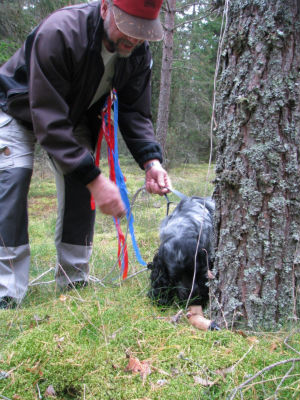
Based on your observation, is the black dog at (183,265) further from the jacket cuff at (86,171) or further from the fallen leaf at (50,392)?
the fallen leaf at (50,392)

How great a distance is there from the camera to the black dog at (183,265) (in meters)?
2.47

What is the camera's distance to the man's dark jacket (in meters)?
2.12

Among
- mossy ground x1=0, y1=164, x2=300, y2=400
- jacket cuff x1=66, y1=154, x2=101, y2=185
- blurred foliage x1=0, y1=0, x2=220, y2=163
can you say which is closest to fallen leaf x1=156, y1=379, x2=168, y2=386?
mossy ground x1=0, y1=164, x2=300, y2=400

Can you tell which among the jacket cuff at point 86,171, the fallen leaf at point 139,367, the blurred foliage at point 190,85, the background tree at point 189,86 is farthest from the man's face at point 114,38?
the background tree at point 189,86

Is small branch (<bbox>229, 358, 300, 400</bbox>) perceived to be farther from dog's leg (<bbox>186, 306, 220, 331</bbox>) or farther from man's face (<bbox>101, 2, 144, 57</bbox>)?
man's face (<bbox>101, 2, 144, 57</bbox>)

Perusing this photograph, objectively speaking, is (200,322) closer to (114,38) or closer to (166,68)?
(114,38)

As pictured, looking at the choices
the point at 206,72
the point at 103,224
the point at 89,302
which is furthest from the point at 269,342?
the point at 206,72

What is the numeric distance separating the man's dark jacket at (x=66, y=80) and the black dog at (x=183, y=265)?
67cm

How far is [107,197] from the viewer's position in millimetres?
2121

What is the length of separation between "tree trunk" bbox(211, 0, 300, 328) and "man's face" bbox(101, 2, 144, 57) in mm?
644

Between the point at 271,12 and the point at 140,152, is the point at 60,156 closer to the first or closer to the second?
the point at 140,152

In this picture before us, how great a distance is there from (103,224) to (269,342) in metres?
4.45

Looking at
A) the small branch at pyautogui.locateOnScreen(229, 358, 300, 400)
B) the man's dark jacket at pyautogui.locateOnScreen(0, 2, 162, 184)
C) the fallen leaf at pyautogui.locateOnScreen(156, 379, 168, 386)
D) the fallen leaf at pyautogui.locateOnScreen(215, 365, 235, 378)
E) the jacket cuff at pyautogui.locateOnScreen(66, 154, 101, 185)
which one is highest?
the man's dark jacket at pyautogui.locateOnScreen(0, 2, 162, 184)

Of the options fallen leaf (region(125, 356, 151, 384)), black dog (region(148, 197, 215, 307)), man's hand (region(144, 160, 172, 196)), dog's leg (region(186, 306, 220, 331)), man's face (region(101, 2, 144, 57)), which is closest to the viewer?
fallen leaf (region(125, 356, 151, 384))
